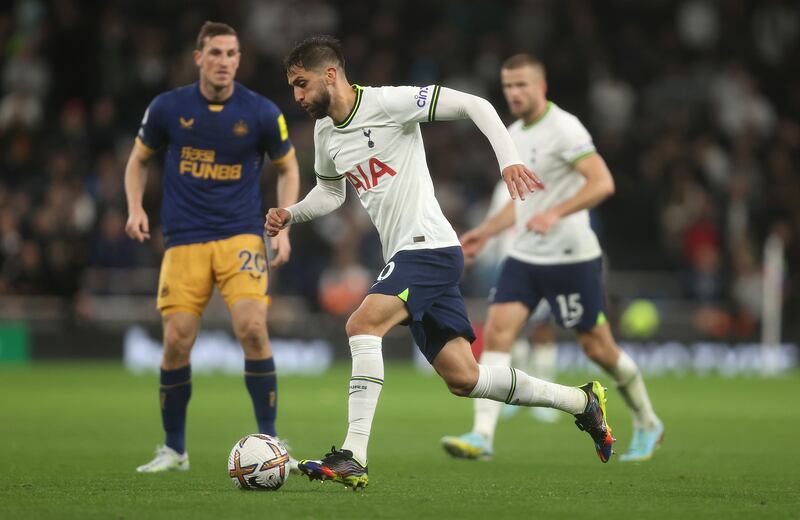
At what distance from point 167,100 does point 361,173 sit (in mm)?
1865

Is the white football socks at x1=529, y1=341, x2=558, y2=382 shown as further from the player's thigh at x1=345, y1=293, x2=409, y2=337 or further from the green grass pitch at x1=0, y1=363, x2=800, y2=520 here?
the player's thigh at x1=345, y1=293, x2=409, y2=337

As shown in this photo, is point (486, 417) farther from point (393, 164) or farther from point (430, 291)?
point (393, 164)

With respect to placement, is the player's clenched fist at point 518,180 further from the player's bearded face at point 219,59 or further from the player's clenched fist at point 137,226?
the player's clenched fist at point 137,226

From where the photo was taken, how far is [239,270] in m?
8.41

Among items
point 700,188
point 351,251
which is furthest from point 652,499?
point 700,188

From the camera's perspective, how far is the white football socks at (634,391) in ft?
30.8

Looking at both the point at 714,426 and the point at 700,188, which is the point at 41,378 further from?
the point at 700,188

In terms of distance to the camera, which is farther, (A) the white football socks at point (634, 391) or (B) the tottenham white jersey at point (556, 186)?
(B) the tottenham white jersey at point (556, 186)

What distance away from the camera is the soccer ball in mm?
7043

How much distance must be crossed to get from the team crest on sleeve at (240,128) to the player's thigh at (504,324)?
2.32 metres

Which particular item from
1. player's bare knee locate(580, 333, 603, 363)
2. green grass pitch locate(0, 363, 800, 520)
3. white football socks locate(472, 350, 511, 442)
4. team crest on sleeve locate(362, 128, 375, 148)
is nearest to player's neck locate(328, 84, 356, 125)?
team crest on sleeve locate(362, 128, 375, 148)

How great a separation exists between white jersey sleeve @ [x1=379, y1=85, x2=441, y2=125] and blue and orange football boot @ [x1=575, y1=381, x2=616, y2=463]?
73.3 inches

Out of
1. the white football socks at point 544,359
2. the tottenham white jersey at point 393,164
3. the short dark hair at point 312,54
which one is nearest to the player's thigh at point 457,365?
the tottenham white jersey at point 393,164

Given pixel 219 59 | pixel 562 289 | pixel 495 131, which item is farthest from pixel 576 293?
pixel 219 59
